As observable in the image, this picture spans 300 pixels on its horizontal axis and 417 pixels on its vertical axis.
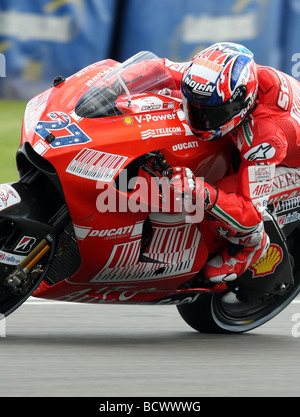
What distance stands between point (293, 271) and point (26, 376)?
234 cm

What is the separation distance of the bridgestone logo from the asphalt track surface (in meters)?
0.92

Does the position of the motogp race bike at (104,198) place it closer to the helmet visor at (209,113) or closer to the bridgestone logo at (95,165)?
the bridgestone logo at (95,165)

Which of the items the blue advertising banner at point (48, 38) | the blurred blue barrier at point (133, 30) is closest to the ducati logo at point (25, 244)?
the blurred blue barrier at point (133, 30)

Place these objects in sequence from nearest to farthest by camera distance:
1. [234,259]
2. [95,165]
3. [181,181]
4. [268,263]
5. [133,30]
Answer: [95,165] < [181,181] < [234,259] < [268,263] < [133,30]

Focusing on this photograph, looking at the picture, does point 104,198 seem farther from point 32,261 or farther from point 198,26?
point 198,26

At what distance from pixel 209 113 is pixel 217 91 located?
123 mm

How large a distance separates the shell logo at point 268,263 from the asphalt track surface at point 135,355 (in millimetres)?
410

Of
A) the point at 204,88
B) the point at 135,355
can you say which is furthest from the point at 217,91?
the point at 135,355

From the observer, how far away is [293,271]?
20.3 feet

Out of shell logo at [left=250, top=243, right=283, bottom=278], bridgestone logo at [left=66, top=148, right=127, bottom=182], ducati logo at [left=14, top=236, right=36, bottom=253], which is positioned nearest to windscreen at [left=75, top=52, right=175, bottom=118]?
bridgestone logo at [left=66, top=148, right=127, bottom=182]

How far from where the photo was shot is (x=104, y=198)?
4945mm
